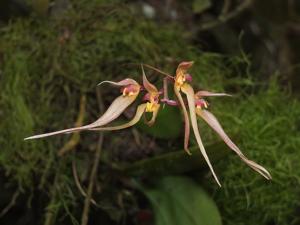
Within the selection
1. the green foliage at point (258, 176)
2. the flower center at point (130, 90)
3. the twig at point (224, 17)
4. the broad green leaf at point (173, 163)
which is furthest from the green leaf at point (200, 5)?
the flower center at point (130, 90)

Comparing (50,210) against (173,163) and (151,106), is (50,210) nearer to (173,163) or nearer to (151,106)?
(173,163)

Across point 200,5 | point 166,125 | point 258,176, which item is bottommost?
point 258,176

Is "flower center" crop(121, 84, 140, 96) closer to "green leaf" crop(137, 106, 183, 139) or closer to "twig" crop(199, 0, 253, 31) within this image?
"green leaf" crop(137, 106, 183, 139)

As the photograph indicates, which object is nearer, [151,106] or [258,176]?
[151,106]

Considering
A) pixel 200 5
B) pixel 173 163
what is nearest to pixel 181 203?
pixel 173 163

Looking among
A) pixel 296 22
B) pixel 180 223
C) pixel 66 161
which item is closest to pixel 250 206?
pixel 180 223

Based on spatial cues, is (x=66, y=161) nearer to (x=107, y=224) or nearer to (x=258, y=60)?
(x=107, y=224)

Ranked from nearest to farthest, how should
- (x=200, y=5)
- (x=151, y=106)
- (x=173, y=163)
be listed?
(x=151, y=106) < (x=173, y=163) < (x=200, y=5)

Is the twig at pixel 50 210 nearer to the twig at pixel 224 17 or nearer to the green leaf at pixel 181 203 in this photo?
the green leaf at pixel 181 203
